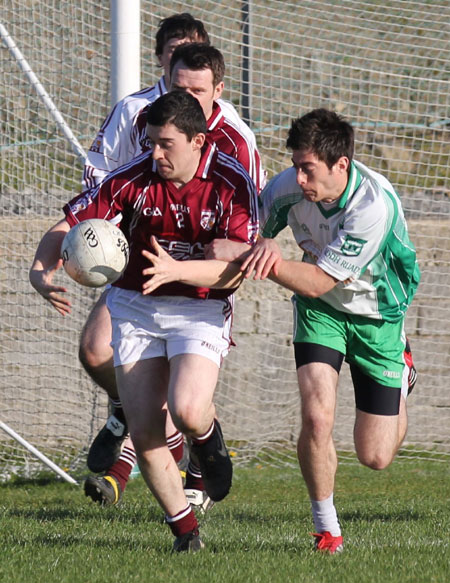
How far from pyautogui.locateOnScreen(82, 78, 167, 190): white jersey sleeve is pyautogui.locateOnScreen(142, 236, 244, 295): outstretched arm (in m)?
1.65

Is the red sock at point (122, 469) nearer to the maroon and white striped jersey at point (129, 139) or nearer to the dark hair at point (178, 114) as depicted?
the maroon and white striped jersey at point (129, 139)

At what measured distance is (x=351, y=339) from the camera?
5.07 meters

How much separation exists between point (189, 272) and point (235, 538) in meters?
1.49

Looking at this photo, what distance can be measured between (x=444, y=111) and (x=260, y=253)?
6548mm

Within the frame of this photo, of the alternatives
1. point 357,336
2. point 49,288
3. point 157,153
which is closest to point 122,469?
point 357,336

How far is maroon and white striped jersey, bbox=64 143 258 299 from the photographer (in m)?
4.50

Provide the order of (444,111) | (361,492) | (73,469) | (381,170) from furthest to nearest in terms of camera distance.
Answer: (444,111), (381,170), (73,469), (361,492)

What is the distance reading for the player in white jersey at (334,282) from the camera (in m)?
4.51

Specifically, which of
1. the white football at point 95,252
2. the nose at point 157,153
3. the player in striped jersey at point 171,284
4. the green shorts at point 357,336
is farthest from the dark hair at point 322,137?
the white football at point 95,252

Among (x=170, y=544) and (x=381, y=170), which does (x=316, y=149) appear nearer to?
(x=170, y=544)

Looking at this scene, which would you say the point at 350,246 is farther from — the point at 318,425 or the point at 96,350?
the point at 96,350

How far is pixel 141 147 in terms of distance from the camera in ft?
18.6

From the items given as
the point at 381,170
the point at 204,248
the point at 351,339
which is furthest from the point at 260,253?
the point at 381,170

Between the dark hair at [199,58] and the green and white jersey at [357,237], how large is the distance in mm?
824
